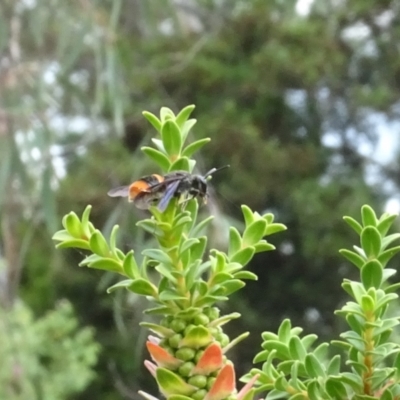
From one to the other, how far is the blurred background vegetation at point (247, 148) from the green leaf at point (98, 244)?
184 centimetres

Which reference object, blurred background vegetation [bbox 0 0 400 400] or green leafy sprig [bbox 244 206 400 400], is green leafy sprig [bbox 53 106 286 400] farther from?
blurred background vegetation [bbox 0 0 400 400]

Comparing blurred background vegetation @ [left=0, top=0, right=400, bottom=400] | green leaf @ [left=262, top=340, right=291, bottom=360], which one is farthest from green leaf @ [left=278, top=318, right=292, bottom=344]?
blurred background vegetation @ [left=0, top=0, right=400, bottom=400]

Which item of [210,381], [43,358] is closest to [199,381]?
[210,381]

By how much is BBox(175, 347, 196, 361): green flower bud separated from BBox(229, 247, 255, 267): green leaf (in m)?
0.04

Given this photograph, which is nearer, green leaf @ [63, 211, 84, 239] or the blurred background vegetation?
green leaf @ [63, 211, 84, 239]

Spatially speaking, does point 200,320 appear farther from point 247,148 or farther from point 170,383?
point 247,148

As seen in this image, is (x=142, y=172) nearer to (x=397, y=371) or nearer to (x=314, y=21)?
(x=314, y=21)

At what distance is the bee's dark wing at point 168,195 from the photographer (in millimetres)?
259

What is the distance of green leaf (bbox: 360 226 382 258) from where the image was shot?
0.83 feet

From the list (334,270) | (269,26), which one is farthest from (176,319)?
(269,26)

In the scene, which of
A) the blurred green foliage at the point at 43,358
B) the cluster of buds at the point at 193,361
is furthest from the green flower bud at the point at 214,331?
the blurred green foliage at the point at 43,358

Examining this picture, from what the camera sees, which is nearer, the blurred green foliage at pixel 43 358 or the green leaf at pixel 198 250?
the green leaf at pixel 198 250

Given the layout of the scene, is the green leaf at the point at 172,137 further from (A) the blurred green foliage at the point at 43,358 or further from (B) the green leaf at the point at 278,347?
(A) the blurred green foliage at the point at 43,358

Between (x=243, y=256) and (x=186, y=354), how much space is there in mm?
44
